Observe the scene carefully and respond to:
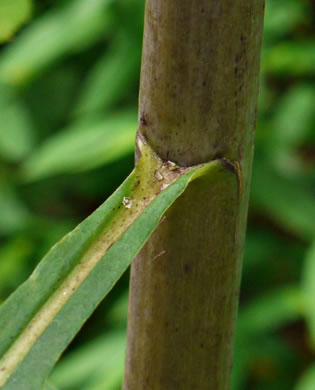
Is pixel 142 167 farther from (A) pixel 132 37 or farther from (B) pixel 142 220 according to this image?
(A) pixel 132 37

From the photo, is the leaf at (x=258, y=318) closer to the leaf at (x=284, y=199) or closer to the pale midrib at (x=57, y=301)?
the leaf at (x=284, y=199)

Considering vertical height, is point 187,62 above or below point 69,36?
above

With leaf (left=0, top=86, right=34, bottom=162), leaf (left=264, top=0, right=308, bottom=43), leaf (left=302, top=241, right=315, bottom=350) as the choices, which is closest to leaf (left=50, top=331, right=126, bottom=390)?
leaf (left=302, top=241, right=315, bottom=350)

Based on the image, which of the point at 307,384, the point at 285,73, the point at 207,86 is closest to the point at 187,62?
the point at 207,86

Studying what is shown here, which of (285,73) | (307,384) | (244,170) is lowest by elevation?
(307,384)

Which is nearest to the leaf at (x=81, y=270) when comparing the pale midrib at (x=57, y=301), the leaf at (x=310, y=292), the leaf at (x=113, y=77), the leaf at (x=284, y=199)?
the pale midrib at (x=57, y=301)

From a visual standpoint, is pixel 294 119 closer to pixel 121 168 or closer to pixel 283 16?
pixel 283 16

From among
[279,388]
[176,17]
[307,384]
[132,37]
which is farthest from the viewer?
[132,37]
